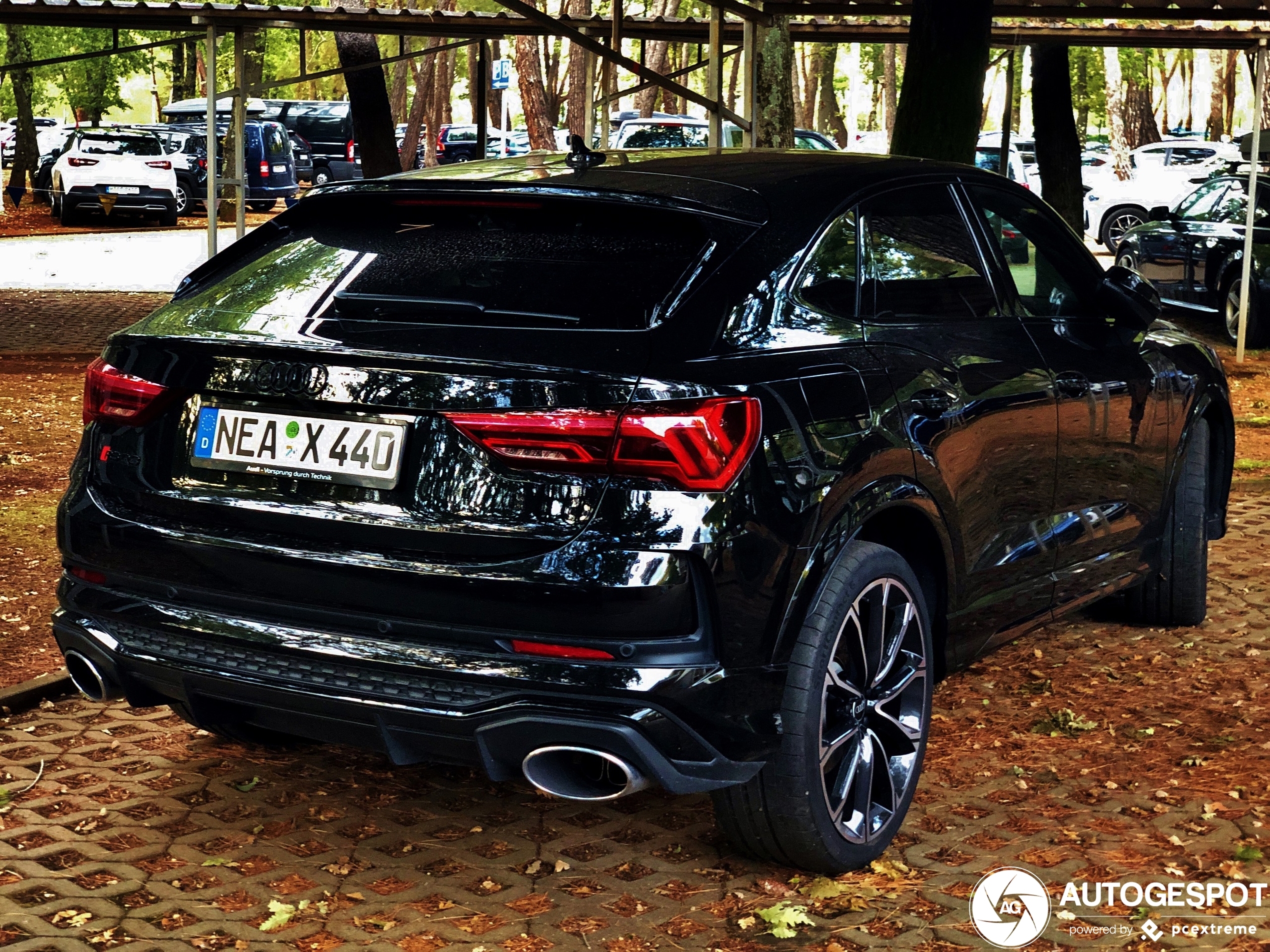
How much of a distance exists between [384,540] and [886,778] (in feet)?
4.76

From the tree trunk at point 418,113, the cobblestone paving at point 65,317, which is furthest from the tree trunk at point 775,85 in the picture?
the tree trunk at point 418,113

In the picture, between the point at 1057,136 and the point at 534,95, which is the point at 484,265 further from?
the point at 534,95

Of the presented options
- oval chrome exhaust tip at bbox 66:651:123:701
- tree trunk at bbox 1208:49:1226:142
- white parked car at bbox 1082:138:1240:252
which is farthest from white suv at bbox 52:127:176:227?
tree trunk at bbox 1208:49:1226:142

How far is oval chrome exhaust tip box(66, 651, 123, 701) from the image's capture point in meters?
3.82

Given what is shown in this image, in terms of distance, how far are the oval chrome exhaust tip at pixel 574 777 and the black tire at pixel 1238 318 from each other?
13589mm

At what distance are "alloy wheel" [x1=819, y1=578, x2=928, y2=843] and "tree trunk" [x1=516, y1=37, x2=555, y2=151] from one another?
92.6ft

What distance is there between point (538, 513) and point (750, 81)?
1100 centimetres

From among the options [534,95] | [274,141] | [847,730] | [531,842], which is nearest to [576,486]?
[847,730]

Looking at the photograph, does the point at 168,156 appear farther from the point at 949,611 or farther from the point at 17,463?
the point at 949,611

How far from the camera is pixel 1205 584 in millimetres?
6141

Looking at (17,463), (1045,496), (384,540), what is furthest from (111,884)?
(17,463)

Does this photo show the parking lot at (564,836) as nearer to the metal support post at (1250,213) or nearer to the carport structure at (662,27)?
the carport structure at (662,27)

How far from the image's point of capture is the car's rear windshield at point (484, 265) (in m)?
3.59

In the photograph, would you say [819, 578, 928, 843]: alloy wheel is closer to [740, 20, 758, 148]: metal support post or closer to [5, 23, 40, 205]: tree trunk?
[740, 20, 758, 148]: metal support post
